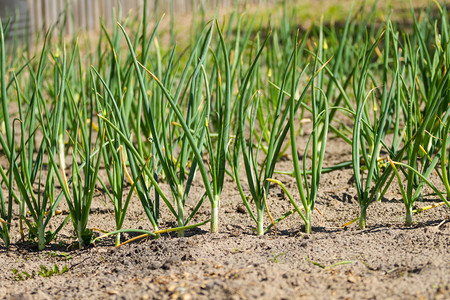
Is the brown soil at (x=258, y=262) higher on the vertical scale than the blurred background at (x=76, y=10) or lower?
lower

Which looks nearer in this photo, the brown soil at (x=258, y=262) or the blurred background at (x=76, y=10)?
the brown soil at (x=258, y=262)

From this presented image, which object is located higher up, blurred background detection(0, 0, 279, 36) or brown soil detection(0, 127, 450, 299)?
blurred background detection(0, 0, 279, 36)

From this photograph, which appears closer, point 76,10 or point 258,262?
point 258,262

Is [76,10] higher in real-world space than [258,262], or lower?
higher

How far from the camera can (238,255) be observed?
145cm

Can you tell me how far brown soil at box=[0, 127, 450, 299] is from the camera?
121 cm

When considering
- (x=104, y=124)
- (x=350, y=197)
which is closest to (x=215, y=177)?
(x=104, y=124)

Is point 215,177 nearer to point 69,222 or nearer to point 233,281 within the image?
point 233,281

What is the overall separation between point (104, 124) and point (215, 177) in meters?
0.39

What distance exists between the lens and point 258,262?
137 centimetres

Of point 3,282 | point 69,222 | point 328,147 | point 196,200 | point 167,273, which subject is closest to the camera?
point 167,273

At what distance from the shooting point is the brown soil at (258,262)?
1208 millimetres

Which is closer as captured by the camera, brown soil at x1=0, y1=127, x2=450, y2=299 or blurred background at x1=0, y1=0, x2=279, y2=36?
brown soil at x1=0, y1=127, x2=450, y2=299

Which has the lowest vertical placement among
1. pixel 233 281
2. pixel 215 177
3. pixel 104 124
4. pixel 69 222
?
pixel 69 222
